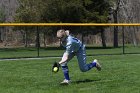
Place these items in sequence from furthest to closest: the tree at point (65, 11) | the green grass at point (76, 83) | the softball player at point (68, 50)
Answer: the tree at point (65, 11) < the softball player at point (68, 50) < the green grass at point (76, 83)

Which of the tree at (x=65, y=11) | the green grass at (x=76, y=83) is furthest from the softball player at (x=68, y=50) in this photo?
the tree at (x=65, y=11)

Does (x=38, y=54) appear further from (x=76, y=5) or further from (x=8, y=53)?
(x=76, y=5)

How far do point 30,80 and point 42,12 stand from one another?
31.1m

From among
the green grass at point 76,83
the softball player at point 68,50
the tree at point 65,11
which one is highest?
the softball player at point 68,50

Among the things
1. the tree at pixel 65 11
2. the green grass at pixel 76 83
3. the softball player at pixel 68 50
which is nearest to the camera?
the green grass at pixel 76 83

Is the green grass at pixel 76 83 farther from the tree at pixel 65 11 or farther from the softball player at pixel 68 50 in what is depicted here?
the tree at pixel 65 11

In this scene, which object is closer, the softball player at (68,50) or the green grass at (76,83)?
the green grass at (76,83)

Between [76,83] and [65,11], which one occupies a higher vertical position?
[76,83]

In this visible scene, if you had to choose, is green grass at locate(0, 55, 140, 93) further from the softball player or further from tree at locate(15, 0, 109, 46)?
tree at locate(15, 0, 109, 46)

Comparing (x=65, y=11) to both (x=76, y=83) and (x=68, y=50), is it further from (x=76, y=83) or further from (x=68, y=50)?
(x=68, y=50)

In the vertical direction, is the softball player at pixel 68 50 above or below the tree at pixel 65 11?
above

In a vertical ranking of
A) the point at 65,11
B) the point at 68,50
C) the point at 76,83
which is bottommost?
the point at 65,11

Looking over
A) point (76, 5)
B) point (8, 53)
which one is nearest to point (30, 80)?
point (8, 53)

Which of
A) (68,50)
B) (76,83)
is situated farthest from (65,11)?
(68,50)
